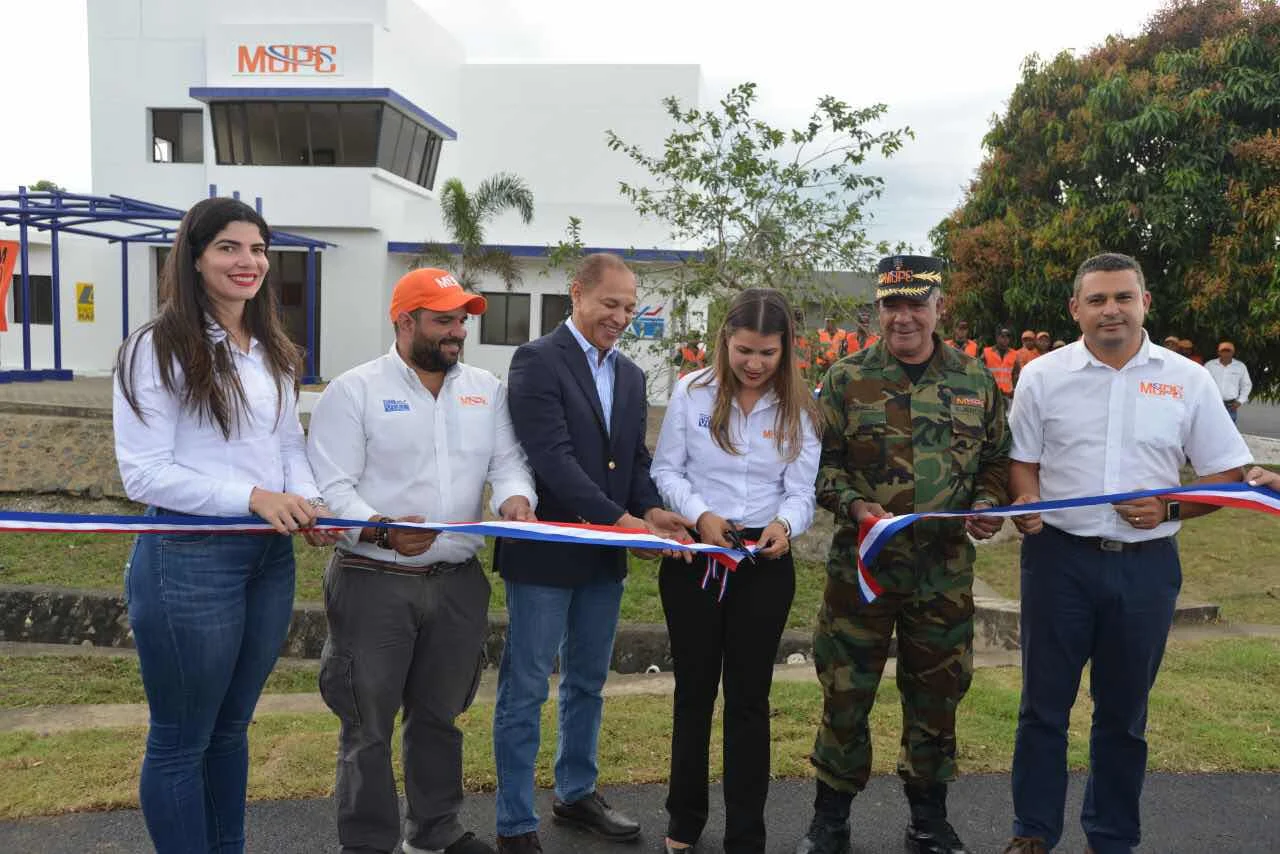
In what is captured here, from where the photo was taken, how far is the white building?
2075cm

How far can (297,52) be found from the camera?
2069 centimetres

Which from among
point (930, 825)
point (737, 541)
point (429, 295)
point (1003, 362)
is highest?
point (429, 295)

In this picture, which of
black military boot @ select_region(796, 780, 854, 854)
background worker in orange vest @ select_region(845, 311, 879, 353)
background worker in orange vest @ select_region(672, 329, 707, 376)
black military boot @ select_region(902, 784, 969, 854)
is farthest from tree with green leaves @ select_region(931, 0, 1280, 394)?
black military boot @ select_region(796, 780, 854, 854)

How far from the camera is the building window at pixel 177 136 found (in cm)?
2192

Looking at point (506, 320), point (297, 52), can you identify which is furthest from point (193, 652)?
point (297, 52)

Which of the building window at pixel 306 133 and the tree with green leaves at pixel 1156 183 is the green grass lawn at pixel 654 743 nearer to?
the tree with green leaves at pixel 1156 183

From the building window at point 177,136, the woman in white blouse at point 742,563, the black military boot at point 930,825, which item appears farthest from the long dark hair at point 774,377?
the building window at point 177,136

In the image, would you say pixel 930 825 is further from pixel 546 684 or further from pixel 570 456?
pixel 570 456

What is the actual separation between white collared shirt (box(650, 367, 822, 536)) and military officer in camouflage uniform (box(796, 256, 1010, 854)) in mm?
209

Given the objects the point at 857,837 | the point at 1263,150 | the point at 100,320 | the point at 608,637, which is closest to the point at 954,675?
the point at 857,837

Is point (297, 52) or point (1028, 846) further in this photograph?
point (297, 52)

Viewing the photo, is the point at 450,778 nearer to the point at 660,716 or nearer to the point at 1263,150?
the point at 660,716

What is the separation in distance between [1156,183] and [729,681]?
45.7 feet

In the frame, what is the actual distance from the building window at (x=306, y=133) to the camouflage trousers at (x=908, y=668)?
1985 centimetres
